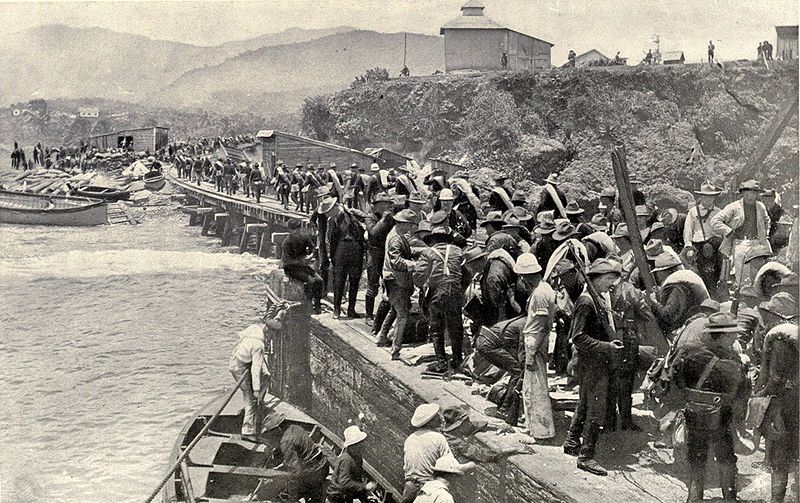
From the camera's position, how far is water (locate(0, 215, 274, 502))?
12.0 meters

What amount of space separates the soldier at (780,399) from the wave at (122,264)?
18.7m

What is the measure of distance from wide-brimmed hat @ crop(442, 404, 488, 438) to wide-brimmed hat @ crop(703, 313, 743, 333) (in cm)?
240

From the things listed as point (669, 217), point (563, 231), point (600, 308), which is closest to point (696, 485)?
point (600, 308)

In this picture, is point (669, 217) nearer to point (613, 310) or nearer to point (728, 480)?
point (613, 310)

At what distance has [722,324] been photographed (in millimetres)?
4906

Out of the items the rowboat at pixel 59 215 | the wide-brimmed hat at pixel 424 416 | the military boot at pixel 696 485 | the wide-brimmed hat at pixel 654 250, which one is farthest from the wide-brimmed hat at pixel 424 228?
the rowboat at pixel 59 215

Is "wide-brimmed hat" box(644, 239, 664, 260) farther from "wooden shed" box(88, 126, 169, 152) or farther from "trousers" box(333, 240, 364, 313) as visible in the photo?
"wooden shed" box(88, 126, 169, 152)

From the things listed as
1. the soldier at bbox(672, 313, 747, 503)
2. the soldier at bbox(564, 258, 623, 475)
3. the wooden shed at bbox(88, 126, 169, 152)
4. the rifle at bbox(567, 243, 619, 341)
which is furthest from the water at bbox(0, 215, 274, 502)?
the wooden shed at bbox(88, 126, 169, 152)

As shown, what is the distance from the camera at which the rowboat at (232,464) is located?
24.2ft

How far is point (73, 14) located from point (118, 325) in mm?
10182

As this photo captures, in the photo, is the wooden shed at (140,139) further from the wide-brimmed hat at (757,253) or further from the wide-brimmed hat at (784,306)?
the wide-brimmed hat at (784,306)

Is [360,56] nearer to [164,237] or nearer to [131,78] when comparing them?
[131,78]

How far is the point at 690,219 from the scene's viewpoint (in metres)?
8.56

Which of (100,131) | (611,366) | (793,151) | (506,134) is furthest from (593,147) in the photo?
(100,131)
